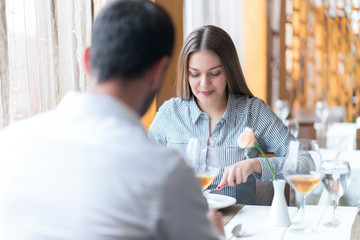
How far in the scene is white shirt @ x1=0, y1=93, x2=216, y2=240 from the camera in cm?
65

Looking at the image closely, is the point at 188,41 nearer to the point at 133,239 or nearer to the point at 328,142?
the point at 133,239

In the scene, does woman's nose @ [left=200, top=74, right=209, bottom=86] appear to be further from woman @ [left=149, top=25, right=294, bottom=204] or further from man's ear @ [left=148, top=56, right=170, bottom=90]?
man's ear @ [left=148, top=56, right=170, bottom=90]

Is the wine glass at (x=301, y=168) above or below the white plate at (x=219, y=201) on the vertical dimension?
above

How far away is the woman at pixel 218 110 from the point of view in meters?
2.01

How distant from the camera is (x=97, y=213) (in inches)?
25.8

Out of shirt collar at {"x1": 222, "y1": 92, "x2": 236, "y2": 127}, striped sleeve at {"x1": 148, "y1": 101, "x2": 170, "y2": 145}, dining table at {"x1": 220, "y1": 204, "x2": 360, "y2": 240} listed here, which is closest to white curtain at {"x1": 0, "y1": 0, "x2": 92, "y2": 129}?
striped sleeve at {"x1": 148, "y1": 101, "x2": 170, "y2": 145}

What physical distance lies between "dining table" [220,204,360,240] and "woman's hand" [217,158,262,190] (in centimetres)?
8

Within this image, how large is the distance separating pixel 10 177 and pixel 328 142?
307 centimetres

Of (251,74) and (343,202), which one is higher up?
(251,74)

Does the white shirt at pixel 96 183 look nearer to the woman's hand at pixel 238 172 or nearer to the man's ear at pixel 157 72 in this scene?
the man's ear at pixel 157 72

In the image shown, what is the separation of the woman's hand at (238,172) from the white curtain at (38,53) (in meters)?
0.79

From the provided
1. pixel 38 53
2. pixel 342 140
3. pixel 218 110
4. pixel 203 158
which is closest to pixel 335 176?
pixel 203 158

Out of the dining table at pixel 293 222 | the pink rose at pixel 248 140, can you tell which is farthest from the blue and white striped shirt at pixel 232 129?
the pink rose at pixel 248 140

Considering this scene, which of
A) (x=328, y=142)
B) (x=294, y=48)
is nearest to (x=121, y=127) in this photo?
(x=328, y=142)
